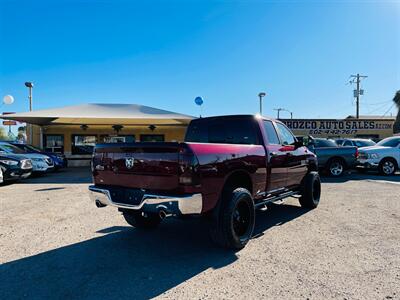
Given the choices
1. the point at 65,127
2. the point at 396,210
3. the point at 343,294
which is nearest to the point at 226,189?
the point at 343,294

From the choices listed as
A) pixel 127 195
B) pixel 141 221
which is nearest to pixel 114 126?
pixel 141 221

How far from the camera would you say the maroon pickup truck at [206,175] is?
347 centimetres

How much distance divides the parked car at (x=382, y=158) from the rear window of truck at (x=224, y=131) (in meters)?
10.6

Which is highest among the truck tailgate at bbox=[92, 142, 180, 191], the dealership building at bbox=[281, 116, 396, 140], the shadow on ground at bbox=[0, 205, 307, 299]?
the dealership building at bbox=[281, 116, 396, 140]

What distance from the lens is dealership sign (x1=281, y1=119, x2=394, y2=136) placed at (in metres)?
25.0

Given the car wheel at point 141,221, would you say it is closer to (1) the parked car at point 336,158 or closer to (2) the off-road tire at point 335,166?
(1) the parked car at point 336,158

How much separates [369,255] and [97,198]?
12.7ft

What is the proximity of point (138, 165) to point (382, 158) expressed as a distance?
1296cm

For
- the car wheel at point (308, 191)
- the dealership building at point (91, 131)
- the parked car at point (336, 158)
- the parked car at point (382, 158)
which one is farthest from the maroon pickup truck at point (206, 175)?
the dealership building at point (91, 131)

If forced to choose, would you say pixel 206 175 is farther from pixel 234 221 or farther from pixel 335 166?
pixel 335 166

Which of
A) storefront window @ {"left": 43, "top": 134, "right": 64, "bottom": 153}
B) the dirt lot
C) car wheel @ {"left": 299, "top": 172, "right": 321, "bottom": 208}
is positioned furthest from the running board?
storefront window @ {"left": 43, "top": 134, "right": 64, "bottom": 153}

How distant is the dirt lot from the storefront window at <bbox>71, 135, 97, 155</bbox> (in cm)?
1438

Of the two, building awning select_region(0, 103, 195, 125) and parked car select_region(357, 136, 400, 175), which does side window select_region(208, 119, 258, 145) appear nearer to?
building awning select_region(0, 103, 195, 125)

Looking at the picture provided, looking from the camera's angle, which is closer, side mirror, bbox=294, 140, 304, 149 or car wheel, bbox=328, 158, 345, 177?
side mirror, bbox=294, 140, 304, 149
